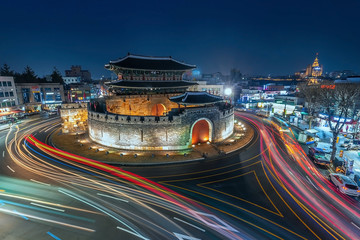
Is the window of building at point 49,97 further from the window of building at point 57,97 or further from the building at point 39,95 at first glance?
the window of building at point 57,97

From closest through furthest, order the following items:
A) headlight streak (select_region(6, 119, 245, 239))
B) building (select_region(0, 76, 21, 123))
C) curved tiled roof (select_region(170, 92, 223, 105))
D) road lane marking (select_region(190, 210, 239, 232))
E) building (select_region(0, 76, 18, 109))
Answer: road lane marking (select_region(190, 210, 239, 232)) < headlight streak (select_region(6, 119, 245, 239)) < curved tiled roof (select_region(170, 92, 223, 105)) < building (select_region(0, 76, 21, 123)) < building (select_region(0, 76, 18, 109))

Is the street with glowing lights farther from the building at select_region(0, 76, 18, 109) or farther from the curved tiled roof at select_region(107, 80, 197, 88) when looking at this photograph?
the building at select_region(0, 76, 18, 109)

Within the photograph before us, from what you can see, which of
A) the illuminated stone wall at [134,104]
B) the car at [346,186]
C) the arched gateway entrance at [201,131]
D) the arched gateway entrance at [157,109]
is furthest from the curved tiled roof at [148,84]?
the car at [346,186]

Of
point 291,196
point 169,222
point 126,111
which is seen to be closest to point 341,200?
point 291,196

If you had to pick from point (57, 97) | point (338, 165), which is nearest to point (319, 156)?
point (338, 165)

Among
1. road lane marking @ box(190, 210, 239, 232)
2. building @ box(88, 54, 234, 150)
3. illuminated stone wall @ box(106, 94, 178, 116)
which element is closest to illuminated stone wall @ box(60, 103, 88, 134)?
building @ box(88, 54, 234, 150)

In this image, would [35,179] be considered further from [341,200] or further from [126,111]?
[341,200]
